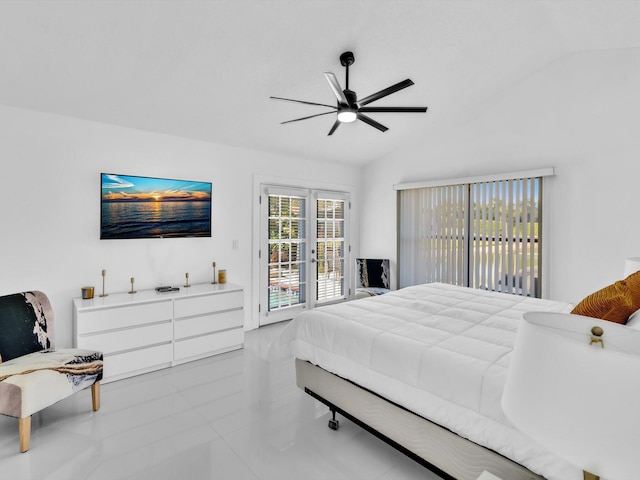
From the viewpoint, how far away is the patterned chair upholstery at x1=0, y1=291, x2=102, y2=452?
2.02 metres

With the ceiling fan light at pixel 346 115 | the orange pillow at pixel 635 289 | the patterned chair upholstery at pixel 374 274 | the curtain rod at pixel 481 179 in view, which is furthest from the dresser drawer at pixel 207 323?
the orange pillow at pixel 635 289

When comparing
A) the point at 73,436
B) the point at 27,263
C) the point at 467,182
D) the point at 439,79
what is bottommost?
the point at 73,436

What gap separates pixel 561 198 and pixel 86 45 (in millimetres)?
4774

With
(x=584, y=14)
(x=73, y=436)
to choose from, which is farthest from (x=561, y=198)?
(x=73, y=436)

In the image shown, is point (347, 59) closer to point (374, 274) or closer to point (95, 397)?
point (374, 274)

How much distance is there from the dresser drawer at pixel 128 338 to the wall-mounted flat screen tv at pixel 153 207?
992mm

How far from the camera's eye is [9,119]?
2.87 m

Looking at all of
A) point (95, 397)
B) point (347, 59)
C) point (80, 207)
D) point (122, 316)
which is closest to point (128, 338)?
point (122, 316)

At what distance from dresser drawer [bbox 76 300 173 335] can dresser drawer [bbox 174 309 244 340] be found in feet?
0.57

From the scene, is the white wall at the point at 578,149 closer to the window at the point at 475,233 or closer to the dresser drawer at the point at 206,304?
the window at the point at 475,233

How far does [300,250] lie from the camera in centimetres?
507

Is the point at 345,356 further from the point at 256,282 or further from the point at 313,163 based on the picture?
the point at 313,163

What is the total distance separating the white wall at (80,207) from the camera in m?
2.91

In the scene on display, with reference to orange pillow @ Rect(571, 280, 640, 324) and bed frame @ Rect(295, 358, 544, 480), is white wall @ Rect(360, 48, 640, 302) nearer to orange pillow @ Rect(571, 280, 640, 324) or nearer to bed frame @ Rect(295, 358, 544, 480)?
orange pillow @ Rect(571, 280, 640, 324)
